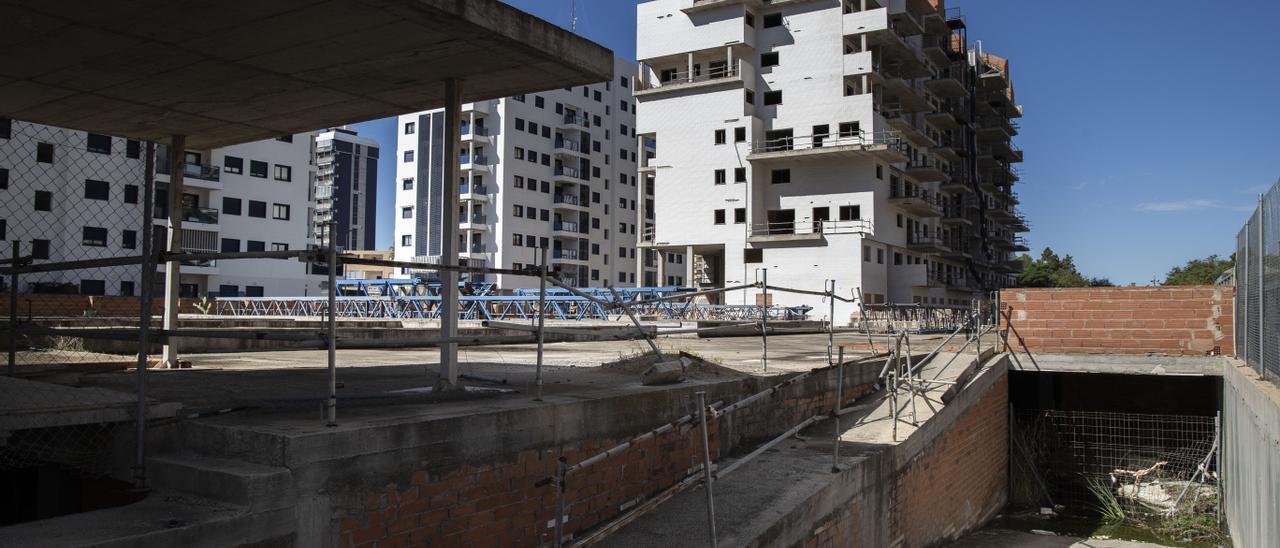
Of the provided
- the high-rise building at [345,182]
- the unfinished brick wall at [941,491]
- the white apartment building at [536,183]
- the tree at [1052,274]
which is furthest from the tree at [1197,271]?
the high-rise building at [345,182]

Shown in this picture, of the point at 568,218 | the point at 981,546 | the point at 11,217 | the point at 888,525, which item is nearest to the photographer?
the point at 888,525

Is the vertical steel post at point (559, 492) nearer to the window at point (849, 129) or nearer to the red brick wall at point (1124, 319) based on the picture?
the red brick wall at point (1124, 319)

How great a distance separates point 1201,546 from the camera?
43.0ft

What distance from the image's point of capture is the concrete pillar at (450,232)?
23.4 ft

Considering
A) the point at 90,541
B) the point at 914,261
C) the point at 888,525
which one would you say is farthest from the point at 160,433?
the point at 914,261

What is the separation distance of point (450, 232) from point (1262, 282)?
779 centimetres

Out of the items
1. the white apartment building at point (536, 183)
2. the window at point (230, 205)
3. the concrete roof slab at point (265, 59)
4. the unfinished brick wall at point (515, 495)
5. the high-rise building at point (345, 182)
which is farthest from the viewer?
the high-rise building at point (345, 182)

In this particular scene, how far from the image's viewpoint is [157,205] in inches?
1614

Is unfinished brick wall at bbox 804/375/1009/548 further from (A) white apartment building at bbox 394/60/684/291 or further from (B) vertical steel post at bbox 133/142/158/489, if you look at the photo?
(A) white apartment building at bbox 394/60/684/291

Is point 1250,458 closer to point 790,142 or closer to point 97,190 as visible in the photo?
point 790,142

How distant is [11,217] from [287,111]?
35262mm

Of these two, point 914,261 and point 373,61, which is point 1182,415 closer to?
point 373,61

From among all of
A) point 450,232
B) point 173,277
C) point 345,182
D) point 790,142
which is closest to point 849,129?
point 790,142

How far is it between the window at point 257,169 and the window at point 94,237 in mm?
10458
